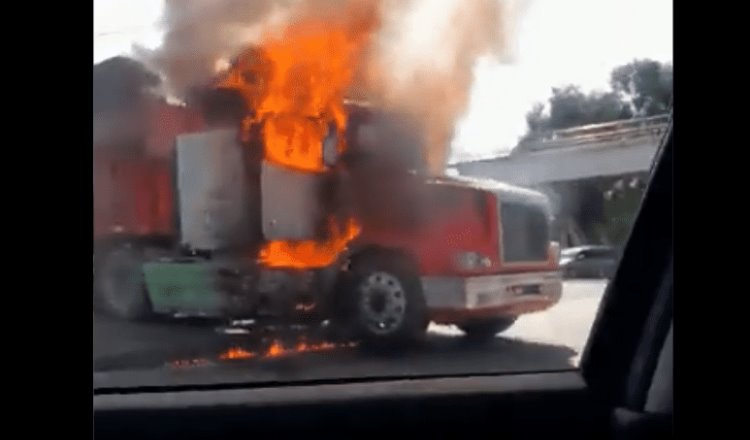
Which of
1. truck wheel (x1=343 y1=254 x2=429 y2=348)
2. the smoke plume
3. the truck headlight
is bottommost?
truck wheel (x1=343 y1=254 x2=429 y2=348)

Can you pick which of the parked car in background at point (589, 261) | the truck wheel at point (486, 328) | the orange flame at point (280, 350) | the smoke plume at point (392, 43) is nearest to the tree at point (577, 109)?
the smoke plume at point (392, 43)

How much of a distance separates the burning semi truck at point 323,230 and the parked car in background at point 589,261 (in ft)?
0.30

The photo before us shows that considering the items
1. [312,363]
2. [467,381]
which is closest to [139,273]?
[312,363]

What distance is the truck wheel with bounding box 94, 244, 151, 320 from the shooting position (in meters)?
2.97

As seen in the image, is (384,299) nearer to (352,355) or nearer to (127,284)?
(352,355)

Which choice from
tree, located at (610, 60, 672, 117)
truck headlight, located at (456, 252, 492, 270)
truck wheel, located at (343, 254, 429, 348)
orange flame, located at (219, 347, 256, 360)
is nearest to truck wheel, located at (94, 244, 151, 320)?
orange flame, located at (219, 347, 256, 360)

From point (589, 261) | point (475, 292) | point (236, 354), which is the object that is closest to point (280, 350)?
point (236, 354)

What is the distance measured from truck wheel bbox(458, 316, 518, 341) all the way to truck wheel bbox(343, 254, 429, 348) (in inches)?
5.5

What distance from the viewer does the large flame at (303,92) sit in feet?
10.1

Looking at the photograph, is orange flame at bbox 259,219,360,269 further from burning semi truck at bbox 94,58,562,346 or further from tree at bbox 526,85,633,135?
tree at bbox 526,85,633,135
